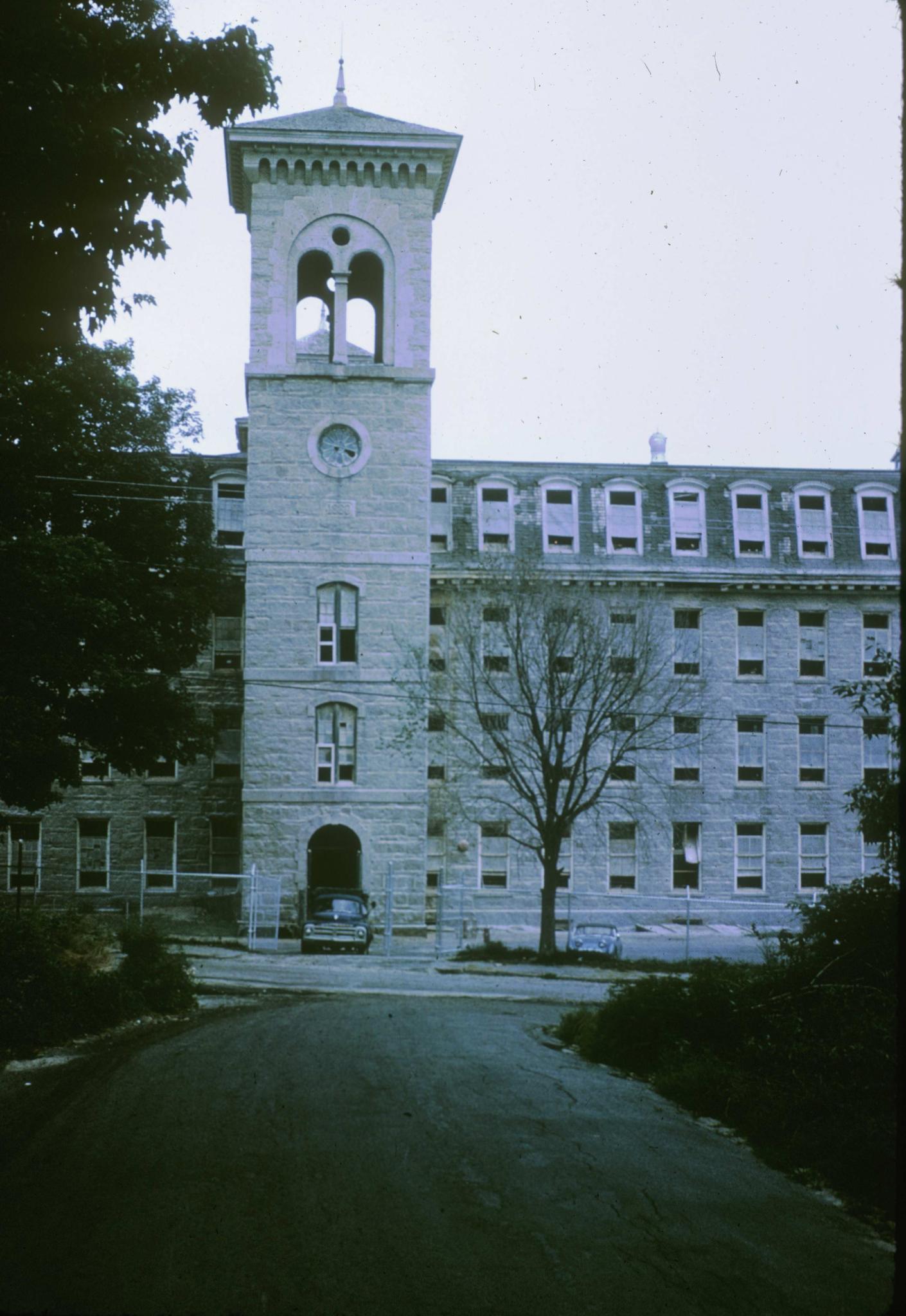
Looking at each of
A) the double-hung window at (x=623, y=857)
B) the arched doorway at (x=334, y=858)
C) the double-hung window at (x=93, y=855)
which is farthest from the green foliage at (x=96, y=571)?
the double-hung window at (x=623, y=857)

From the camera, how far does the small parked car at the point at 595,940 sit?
3453cm

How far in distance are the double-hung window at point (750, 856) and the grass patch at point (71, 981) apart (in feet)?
79.3

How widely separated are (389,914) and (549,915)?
4.13 metres

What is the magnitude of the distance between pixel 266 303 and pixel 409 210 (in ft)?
16.3

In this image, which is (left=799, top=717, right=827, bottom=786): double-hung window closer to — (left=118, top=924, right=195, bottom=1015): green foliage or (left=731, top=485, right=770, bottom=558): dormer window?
(left=731, top=485, right=770, bottom=558): dormer window

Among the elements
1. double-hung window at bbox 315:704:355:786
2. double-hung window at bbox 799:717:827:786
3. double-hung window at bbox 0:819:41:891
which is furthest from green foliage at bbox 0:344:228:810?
double-hung window at bbox 799:717:827:786

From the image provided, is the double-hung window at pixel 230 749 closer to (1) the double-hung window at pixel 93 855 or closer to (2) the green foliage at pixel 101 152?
(1) the double-hung window at pixel 93 855

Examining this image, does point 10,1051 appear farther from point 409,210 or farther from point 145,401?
point 409,210

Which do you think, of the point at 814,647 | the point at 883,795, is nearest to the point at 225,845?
the point at 814,647

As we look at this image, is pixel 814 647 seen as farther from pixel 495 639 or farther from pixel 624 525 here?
pixel 495 639

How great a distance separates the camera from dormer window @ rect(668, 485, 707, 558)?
144 feet

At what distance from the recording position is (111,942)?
23.9 meters

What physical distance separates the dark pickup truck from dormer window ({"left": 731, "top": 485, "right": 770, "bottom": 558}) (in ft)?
55.6

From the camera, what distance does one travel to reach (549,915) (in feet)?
113
